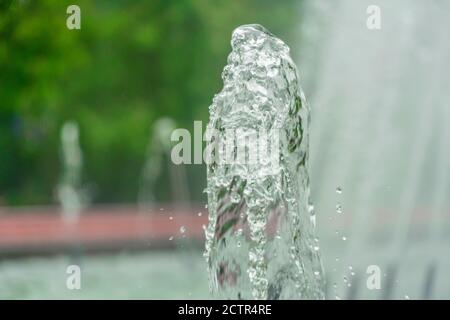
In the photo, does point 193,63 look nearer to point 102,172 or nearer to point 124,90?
point 124,90

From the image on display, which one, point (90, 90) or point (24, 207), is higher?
point (90, 90)

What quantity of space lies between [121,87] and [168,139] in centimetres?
90

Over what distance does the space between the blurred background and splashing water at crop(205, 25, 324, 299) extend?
6.96 ft

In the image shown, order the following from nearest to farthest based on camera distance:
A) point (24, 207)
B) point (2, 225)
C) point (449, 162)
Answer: point (449, 162), point (2, 225), point (24, 207)

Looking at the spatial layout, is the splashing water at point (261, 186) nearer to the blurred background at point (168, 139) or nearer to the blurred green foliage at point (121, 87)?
the blurred background at point (168, 139)

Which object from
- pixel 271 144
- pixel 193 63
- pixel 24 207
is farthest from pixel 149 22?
pixel 271 144

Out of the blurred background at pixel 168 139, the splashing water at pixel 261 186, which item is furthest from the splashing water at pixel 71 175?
the splashing water at pixel 261 186

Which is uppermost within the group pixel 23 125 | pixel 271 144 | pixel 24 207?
pixel 271 144

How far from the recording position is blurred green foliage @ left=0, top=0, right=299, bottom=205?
36.1 feet

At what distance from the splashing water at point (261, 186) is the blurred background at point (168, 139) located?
83.5 inches

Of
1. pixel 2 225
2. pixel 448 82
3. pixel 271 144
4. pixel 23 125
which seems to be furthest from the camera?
pixel 23 125

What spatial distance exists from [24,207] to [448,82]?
5.06 m

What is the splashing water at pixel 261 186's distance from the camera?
3.01 meters

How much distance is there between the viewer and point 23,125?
37.6 feet
